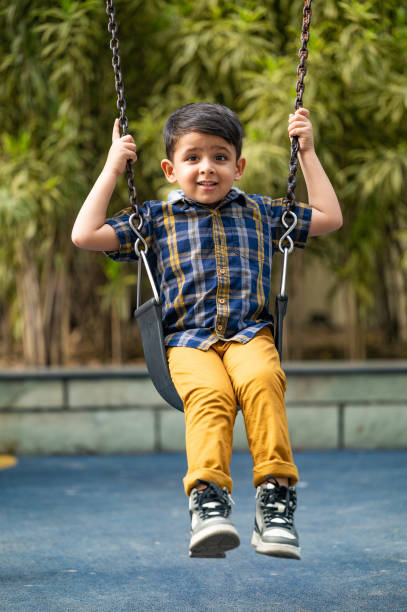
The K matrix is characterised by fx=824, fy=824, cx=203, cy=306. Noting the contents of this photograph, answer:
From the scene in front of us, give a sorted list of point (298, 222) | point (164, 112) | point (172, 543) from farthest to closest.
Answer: point (164, 112) < point (172, 543) < point (298, 222)

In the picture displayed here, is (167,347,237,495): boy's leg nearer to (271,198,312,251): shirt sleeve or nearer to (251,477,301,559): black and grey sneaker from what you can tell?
(251,477,301,559): black and grey sneaker

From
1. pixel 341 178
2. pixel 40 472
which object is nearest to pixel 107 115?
pixel 341 178

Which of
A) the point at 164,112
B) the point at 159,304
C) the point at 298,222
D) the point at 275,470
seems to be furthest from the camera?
the point at 164,112

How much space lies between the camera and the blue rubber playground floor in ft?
7.39

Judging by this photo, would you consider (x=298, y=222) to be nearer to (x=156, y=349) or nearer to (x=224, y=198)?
(x=224, y=198)

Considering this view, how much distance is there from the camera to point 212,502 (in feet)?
5.67

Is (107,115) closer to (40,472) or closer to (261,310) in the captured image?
(40,472)

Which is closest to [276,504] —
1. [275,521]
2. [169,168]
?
[275,521]

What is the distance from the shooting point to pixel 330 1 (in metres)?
4.47

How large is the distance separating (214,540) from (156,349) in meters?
0.49

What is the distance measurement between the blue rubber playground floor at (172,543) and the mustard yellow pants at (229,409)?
0.57 m

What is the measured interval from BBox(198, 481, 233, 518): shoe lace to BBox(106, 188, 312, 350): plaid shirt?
36cm

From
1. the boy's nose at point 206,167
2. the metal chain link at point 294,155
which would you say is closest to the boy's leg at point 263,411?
the metal chain link at point 294,155

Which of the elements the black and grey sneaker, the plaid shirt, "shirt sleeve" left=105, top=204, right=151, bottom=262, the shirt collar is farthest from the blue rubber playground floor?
the shirt collar
